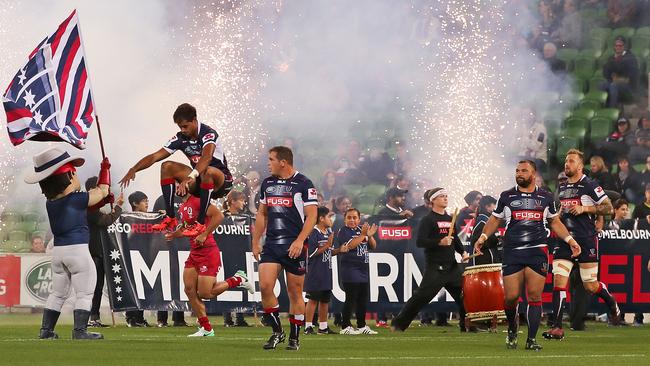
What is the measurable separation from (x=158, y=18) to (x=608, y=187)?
10.6 meters

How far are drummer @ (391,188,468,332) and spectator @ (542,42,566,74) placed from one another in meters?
11.4

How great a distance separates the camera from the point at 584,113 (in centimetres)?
2956

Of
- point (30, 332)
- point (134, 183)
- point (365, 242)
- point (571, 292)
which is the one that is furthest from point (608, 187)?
point (30, 332)

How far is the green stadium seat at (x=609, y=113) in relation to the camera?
95.1ft

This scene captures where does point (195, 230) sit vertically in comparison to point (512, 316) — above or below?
above

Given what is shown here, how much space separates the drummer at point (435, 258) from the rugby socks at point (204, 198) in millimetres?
4198

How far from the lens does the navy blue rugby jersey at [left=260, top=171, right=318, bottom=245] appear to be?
1410 centimetres

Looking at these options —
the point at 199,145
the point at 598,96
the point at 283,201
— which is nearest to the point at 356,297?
the point at 199,145

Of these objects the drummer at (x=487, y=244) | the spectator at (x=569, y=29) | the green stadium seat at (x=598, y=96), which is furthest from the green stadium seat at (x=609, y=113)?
the drummer at (x=487, y=244)

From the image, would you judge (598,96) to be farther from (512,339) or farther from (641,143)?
(512,339)

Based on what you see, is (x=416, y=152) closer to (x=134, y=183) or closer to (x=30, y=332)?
(x=134, y=183)

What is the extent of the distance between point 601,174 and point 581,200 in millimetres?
7134

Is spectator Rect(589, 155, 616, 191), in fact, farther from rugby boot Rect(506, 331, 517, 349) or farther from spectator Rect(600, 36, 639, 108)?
rugby boot Rect(506, 331, 517, 349)

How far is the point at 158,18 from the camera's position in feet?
98.9
